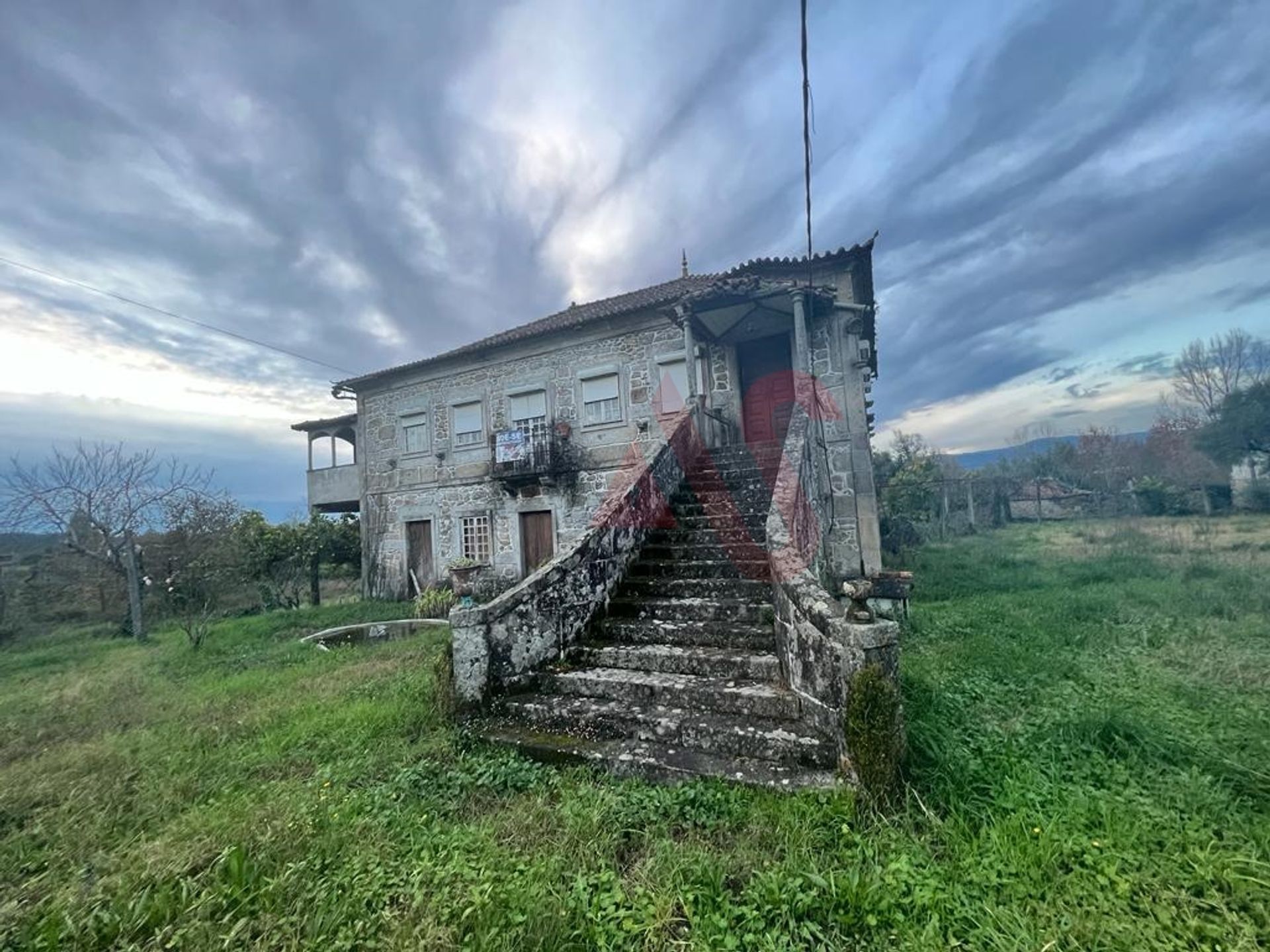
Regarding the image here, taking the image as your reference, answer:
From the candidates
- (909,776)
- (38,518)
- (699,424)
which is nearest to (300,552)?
(38,518)

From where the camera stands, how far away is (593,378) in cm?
1177

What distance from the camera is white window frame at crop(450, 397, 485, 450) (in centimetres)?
1317

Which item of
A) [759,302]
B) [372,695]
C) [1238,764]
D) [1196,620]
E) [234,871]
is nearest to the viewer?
[234,871]

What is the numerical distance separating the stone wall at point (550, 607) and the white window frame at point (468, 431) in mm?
8341

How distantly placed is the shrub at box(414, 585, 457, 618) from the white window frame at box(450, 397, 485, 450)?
12.5ft

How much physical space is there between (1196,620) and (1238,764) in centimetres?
468

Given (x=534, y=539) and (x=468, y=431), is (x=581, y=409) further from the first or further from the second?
(x=468, y=431)

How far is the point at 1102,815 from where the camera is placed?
7.91ft

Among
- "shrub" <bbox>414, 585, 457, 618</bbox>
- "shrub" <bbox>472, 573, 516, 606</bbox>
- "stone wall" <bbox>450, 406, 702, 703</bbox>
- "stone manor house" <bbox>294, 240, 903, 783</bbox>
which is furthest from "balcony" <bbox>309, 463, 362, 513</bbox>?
"stone wall" <bbox>450, 406, 702, 703</bbox>

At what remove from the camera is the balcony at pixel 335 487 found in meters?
15.5

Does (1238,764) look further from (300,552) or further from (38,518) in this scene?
(38,518)

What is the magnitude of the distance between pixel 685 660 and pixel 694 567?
138 cm

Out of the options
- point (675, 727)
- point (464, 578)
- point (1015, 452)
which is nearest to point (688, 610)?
point (675, 727)

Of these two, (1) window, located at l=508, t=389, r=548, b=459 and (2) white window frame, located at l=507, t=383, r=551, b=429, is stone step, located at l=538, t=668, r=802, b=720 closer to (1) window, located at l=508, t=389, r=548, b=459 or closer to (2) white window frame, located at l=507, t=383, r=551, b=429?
(1) window, located at l=508, t=389, r=548, b=459
